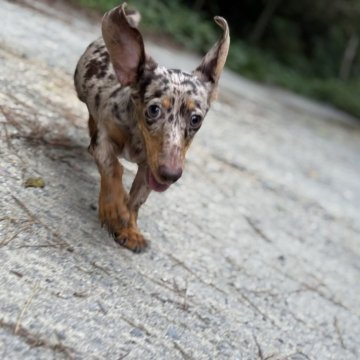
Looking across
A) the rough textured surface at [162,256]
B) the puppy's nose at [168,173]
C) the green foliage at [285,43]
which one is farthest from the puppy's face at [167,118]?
the green foliage at [285,43]

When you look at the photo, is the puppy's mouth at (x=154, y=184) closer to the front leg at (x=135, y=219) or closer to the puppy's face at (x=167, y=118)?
the puppy's face at (x=167, y=118)

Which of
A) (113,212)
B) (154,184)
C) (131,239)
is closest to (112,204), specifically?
(113,212)

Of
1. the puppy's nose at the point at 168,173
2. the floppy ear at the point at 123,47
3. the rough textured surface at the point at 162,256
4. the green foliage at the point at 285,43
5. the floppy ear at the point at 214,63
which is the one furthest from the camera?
the green foliage at the point at 285,43

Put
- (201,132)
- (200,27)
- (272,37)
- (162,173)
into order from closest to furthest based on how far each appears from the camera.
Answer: (162,173) → (201,132) → (200,27) → (272,37)

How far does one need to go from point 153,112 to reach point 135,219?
0.83 metres

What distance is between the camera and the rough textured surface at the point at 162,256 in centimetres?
264

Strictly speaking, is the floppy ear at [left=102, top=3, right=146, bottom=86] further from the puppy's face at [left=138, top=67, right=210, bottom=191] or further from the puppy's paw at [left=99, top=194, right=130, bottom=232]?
the puppy's paw at [left=99, top=194, right=130, bottom=232]

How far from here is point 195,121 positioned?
308 cm

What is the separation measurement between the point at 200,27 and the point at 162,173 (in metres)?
17.3

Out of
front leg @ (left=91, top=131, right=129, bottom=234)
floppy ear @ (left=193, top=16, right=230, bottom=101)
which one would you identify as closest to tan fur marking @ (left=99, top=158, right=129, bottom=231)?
front leg @ (left=91, top=131, right=129, bottom=234)

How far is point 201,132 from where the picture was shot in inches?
271

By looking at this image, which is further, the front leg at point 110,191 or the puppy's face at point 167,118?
the front leg at point 110,191

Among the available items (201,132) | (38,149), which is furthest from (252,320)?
(201,132)

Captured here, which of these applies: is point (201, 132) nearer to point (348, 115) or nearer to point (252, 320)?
point (252, 320)
